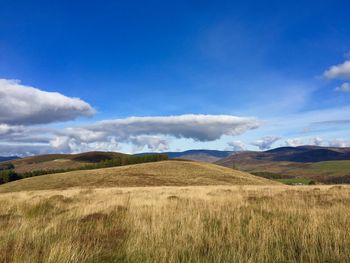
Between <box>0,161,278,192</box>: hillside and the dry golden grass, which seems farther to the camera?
<box>0,161,278,192</box>: hillside

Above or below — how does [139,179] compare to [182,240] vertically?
below

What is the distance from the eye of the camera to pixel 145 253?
233 inches

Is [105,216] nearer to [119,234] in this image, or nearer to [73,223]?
[73,223]

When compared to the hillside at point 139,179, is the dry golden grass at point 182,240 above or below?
above

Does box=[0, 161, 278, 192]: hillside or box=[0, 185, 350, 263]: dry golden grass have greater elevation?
box=[0, 185, 350, 263]: dry golden grass

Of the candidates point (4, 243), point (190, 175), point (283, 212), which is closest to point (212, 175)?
point (190, 175)

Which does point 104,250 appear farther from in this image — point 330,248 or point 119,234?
point 330,248

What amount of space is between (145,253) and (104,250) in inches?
36.2

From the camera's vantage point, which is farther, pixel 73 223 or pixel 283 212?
pixel 283 212

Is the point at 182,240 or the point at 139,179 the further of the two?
the point at 139,179

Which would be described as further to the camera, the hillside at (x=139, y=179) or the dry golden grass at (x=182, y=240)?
the hillside at (x=139, y=179)

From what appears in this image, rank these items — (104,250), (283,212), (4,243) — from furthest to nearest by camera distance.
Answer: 1. (283,212)
2. (4,243)
3. (104,250)

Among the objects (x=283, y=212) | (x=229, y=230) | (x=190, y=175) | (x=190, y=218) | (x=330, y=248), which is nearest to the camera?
(x=330, y=248)

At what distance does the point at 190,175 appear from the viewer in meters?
75.9
